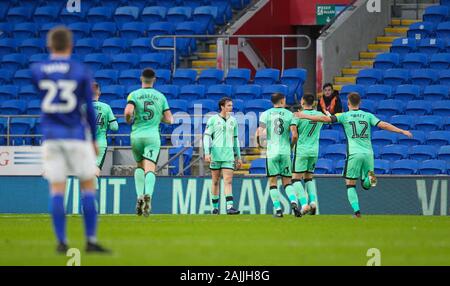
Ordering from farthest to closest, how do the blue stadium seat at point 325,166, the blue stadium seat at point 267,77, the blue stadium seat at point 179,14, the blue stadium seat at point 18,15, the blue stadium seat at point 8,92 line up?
A: the blue stadium seat at point 18,15 < the blue stadium seat at point 179,14 < the blue stadium seat at point 8,92 < the blue stadium seat at point 267,77 < the blue stadium seat at point 325,166

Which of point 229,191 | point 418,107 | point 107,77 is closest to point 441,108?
point 418,107

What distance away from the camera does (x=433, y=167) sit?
24797 mm

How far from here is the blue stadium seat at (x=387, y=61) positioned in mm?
29125

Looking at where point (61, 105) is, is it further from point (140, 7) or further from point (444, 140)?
point (140, 7)

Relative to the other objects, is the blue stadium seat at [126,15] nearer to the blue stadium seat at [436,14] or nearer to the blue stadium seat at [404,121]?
the blue stadium seat at [436,14]

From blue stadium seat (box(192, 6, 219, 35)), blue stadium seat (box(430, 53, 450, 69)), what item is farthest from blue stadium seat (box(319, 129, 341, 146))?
blue stadium seat (box(192, 6, 219, 35))

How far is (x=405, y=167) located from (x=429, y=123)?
5.26 ft

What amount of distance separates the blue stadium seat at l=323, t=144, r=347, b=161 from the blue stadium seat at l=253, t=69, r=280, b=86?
11.5 feet

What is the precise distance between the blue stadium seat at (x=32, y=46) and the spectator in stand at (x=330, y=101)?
9.54 m

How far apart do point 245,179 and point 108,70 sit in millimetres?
6909

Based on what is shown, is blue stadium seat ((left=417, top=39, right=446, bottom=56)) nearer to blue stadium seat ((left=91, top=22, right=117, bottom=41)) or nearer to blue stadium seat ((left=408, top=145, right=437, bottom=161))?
blue stadium seat ((left=408, top=145, right=437, bottom=161))

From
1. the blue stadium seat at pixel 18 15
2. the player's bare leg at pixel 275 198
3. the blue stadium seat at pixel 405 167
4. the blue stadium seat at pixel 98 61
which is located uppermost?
the blue stadium seat at pixel 18 15

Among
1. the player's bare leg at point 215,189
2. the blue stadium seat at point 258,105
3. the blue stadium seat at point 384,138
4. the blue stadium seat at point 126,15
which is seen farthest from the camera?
the blue stadium seat at point 126,15

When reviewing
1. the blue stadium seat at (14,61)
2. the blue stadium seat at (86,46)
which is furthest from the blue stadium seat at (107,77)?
the blue stadium seat at (14,61)
